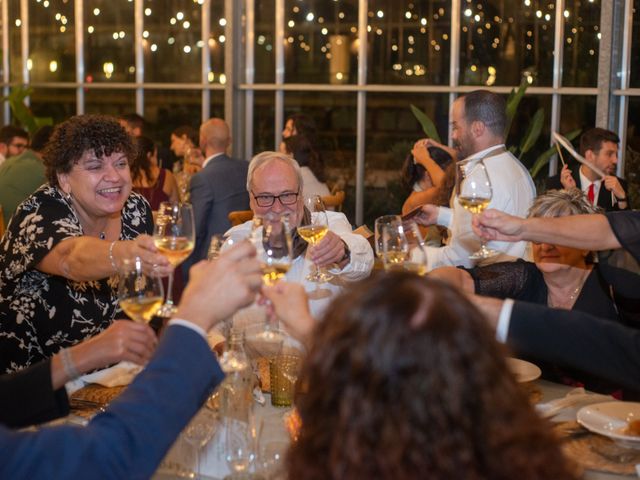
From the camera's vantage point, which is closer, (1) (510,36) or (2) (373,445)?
(2) (373,445)

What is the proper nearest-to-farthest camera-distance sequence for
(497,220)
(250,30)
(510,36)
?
1. (497,220)
2. (510,36)
3. (250,30)

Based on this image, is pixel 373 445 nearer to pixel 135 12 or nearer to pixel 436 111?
pixel 436 111

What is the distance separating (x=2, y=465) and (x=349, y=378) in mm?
575

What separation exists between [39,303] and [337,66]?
21.5ft

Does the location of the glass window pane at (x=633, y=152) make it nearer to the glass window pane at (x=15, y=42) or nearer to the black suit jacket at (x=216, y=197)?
the black suit jacket at (x=216, y=197)

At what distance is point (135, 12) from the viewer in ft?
34.3

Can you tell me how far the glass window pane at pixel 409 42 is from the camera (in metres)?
8.92

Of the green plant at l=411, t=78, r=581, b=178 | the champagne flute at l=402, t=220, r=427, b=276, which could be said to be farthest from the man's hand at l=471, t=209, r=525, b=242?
the green plant at l=411, t=78, r=581, b=178

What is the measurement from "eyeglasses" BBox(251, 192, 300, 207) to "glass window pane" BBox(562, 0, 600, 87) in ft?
17.6

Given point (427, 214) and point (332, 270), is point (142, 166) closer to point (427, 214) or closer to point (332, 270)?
point (427, 214)

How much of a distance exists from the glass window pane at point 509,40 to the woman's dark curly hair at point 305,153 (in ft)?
7.87

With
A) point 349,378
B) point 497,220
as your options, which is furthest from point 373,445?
point 497,220

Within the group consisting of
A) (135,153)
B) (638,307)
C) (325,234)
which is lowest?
(638,307)

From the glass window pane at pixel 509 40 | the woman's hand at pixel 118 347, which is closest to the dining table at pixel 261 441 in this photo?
the woman's hand at pixel 118 347
